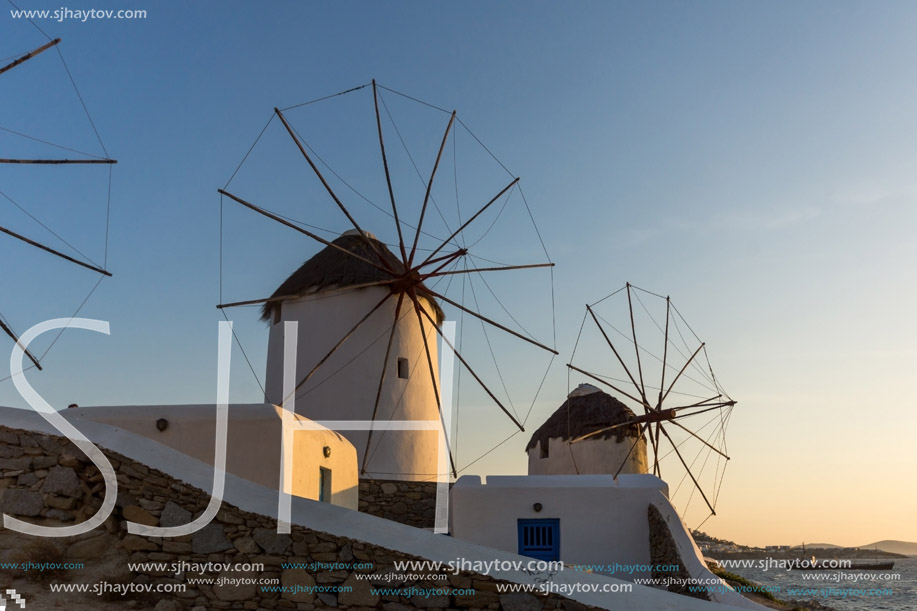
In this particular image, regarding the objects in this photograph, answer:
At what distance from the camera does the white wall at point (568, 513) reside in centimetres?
1281

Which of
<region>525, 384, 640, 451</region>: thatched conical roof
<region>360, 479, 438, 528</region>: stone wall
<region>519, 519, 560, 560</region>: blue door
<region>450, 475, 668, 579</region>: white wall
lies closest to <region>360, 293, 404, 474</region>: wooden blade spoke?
<region>360, 479, 438, 528</region>: stone wall

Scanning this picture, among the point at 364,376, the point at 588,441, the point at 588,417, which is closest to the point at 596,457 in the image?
the point at 588,441

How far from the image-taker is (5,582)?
23.1 ft

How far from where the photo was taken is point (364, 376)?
51.6 feet

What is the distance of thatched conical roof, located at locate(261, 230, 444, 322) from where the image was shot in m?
16.0

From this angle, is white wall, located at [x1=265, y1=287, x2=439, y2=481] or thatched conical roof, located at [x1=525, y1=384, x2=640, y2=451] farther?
thatched conical roof, located at [x1=525, y1=384, x2=640, y2=451]

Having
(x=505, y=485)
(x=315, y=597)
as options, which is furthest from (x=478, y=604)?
(x=505, y=485)

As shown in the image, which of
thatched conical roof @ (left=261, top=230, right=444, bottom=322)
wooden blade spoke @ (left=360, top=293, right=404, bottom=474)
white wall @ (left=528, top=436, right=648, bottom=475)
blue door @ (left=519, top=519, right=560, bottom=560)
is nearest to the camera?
blue door @ (left=519, top=519, right=560, bottom=560)

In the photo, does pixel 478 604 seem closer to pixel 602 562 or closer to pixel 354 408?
pixel 602 562

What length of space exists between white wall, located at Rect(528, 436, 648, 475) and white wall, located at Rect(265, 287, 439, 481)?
7265mm

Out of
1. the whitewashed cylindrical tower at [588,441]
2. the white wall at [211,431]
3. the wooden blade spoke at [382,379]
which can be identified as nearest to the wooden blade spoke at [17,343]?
the white wall at [211,431]

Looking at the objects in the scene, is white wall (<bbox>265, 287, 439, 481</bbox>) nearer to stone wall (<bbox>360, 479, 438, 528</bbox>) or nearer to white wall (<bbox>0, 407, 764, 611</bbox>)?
stone wall (<bbox>360, 479, 438, 528</bbox>)

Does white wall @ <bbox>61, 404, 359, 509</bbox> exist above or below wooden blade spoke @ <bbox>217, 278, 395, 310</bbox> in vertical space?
below

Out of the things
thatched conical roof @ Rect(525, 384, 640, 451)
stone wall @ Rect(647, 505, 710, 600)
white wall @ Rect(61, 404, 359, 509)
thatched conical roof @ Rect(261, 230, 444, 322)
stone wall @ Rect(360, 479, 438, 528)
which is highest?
thatched conical roof @ Rect(261, 230, 444, 322)
